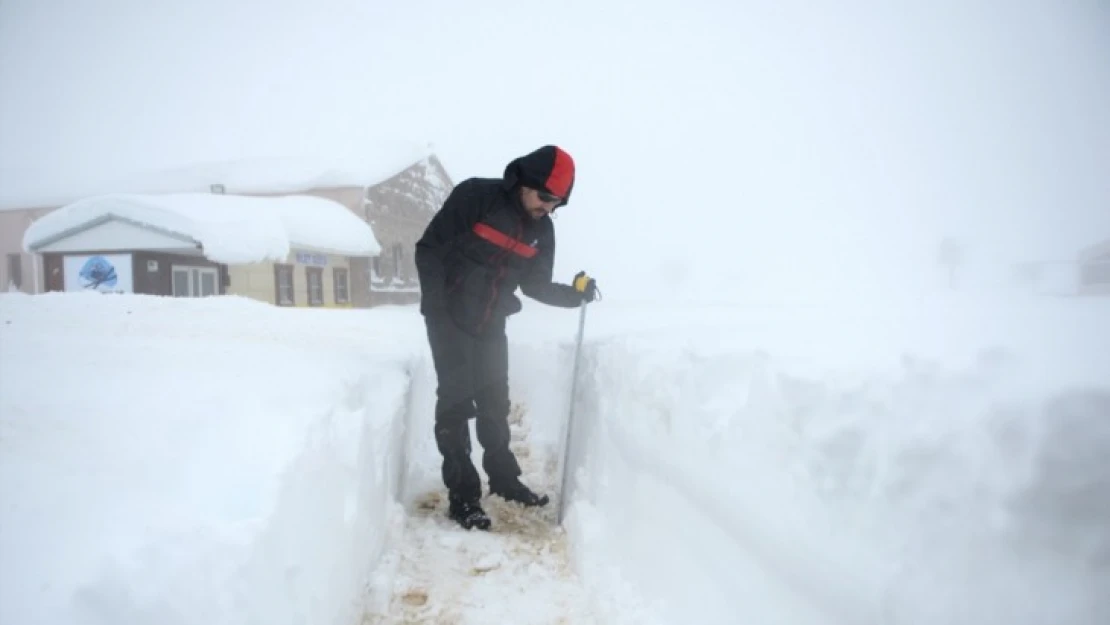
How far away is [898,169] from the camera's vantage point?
114 meters

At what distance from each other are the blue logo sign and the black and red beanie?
16288 mm

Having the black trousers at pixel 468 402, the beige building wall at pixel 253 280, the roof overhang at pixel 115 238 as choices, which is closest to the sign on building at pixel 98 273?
the roof overhang at pixel 115 238

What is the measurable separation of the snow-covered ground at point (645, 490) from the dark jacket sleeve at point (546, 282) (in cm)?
57

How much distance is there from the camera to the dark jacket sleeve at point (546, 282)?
11.5 ft

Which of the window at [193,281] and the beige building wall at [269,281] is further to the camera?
the beige building wall at [269,281]

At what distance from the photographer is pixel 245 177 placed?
21.0m

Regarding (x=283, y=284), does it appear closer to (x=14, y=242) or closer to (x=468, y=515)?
(x=14, y=242)

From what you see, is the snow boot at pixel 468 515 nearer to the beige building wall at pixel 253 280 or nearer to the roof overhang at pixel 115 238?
the roof overhang at pixel 115 238

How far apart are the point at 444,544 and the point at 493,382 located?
38.7 inches

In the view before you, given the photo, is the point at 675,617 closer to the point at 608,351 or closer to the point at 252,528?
the point at 252,528

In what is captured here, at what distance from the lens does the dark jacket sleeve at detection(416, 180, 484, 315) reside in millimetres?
3311

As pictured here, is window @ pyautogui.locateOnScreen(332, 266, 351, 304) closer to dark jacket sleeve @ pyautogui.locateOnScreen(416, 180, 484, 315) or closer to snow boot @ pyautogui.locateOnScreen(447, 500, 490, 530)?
dark jacket sleeve @ pyautogui.locateOnScreen(416, 180, 484, 315)

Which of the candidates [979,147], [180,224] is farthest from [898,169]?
[180,224]

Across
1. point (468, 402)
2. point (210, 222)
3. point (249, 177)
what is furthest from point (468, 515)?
point (249, 177)
